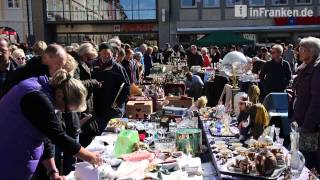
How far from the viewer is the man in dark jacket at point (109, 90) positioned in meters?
5.26

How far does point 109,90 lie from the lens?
17.4 ft

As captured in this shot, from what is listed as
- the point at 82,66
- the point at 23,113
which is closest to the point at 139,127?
the point at 82,66

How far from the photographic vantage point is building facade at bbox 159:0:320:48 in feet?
97.3

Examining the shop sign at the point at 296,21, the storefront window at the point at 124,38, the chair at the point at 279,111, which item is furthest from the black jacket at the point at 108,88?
the shop sign at the point at 296,21

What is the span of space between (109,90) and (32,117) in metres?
2.95

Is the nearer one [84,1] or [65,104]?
[65,104]

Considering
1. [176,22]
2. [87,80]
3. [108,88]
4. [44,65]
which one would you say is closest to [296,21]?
[176,22]

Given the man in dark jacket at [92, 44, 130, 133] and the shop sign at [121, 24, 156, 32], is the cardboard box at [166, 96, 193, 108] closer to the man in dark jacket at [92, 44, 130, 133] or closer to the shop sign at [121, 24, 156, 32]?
the man in dark jacket at [92, 44, 130, 133]

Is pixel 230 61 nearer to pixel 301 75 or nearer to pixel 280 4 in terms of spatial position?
pixel 301 75

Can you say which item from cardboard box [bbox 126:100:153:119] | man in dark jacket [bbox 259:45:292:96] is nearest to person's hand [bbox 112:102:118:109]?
cardboard box [bbox 126:100:153:119]

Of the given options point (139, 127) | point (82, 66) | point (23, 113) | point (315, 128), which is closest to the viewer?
point (23, 113)

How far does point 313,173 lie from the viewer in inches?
110

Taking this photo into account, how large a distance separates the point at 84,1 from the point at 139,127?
31.6 meters

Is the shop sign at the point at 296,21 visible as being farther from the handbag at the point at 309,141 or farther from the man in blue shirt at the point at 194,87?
the handbag at the point at 309,141
